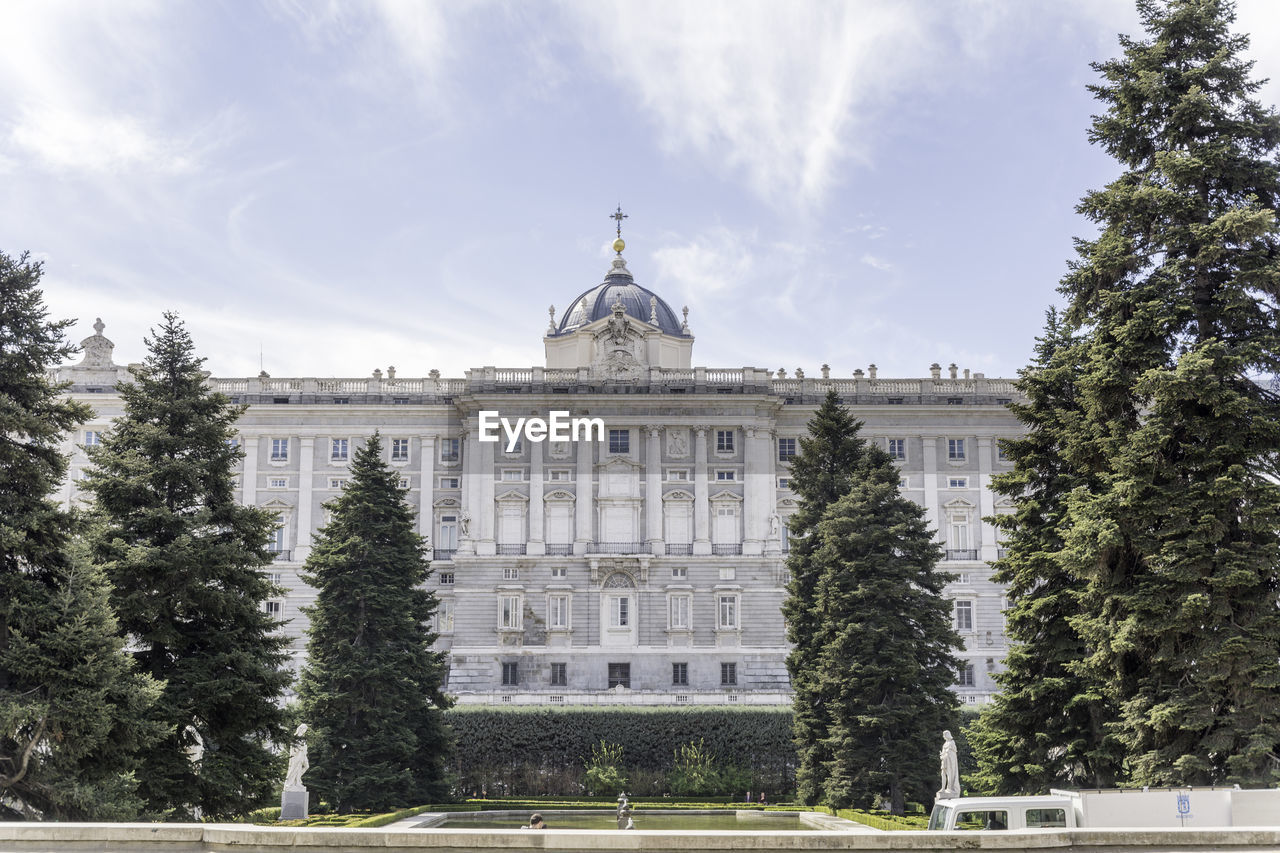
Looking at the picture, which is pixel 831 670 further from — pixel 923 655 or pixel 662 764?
pixel 662 764

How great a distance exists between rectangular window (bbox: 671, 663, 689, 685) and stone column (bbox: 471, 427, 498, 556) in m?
12.6

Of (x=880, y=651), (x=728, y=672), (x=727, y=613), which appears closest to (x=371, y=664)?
(x=880, y=651)

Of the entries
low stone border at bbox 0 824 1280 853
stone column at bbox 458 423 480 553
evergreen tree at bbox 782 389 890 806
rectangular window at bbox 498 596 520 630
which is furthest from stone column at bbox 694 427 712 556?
low stone border at bbox 0 824 1280 853

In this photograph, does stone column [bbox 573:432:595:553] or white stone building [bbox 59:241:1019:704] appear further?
stone column [bbox 573:432:595:553]

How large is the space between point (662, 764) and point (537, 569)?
69.6 ft

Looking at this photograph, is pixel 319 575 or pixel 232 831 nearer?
pixel 232 831

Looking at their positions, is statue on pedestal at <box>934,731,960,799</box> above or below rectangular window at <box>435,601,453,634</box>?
below

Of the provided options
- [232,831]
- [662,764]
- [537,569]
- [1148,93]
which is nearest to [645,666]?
[537,569]

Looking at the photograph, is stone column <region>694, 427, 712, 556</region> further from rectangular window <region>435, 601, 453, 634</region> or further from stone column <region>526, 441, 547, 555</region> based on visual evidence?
rectangular window <region>435, 601, 453, 634</region>

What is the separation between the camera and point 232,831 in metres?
16.8

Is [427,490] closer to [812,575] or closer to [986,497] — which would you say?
[986,497]

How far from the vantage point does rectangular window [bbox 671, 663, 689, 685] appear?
241ft

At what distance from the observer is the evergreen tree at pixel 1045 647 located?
91.1 ft

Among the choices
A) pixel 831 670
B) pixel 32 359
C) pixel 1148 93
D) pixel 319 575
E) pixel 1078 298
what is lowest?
pixel 831 670
